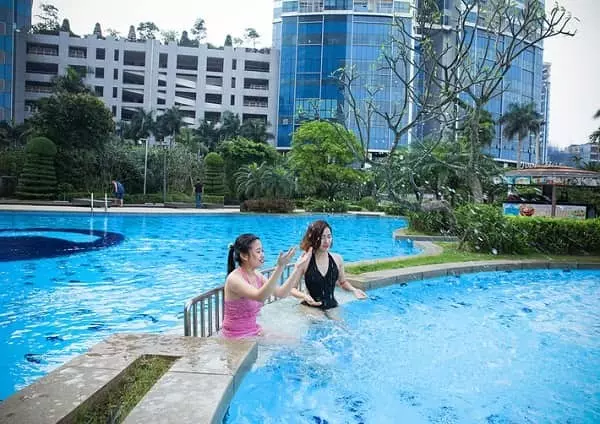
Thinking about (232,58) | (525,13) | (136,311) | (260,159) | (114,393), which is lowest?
(136,311)

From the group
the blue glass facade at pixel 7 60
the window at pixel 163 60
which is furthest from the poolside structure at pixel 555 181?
the window at pixel 163 60

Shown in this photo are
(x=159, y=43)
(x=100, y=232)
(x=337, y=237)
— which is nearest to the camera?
(x=100, y=232)

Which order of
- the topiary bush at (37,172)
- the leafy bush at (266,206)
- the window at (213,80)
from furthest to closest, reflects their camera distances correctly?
the window at (213,80)
the topiary bush at (37,172)
the leafy bush at (266,206)

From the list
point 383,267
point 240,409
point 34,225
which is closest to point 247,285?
point 240,409

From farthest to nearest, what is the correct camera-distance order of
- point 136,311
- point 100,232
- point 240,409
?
point 100,232 < point 136,311 < point 240,409

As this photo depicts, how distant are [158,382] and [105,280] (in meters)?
7.09

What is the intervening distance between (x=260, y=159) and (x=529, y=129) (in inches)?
1607

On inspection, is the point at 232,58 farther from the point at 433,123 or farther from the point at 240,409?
the point at 240,409

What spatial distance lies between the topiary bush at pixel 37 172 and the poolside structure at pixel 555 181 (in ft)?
78.3

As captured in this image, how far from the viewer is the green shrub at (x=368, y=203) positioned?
3519 centimetres

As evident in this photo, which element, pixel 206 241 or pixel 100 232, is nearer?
pixel 206 241

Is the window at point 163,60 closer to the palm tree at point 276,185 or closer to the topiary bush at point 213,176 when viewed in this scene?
the topiary bush at point 213,176

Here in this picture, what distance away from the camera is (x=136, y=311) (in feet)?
25.9

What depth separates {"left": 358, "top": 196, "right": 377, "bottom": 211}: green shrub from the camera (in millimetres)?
35188
